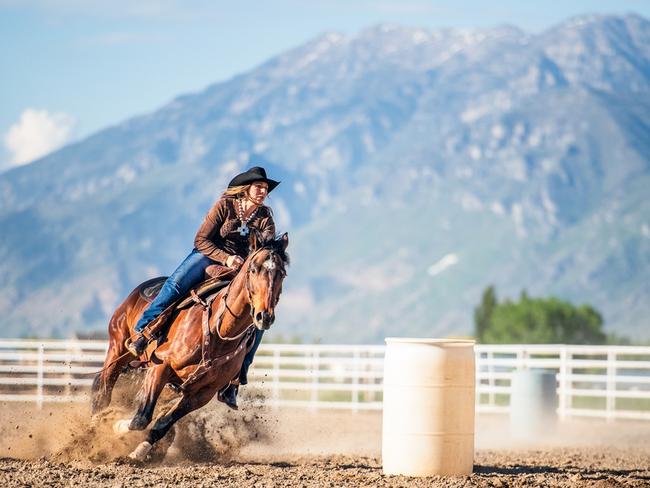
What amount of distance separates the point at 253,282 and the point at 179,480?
1603mm

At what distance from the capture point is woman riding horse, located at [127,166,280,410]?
452 inches

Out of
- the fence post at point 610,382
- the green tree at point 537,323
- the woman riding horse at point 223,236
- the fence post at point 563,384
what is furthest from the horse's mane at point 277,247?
the green tree at point 537,323

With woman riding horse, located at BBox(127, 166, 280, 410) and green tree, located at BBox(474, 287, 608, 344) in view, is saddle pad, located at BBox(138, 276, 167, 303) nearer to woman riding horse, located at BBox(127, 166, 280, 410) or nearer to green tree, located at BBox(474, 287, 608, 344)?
woman riding horse, located at BBox(127, 166, 280, 410)

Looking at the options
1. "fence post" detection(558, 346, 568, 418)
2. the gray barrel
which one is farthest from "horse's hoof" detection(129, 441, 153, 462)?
"fence post" detection(558, 346, 568, 418)

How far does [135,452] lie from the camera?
11266 mm

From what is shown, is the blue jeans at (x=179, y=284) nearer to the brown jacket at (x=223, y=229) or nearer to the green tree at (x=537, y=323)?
the brown jacket at (x=223, y=229)

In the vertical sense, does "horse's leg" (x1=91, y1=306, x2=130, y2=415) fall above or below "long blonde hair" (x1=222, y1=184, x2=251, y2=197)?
below

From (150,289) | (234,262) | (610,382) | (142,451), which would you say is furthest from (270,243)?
(610,382)

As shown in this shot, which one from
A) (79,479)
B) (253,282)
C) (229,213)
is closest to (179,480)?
(79,479)

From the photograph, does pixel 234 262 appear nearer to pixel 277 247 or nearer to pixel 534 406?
pixel 277 247

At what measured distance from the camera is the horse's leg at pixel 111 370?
12.5m

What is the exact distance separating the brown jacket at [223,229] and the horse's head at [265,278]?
2.18ft

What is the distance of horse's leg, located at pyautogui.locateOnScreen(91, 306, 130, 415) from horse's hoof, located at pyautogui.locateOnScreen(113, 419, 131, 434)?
42.3 inches

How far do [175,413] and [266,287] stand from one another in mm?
1429
